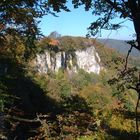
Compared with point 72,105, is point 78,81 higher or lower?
lower

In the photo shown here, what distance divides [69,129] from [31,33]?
4.32m

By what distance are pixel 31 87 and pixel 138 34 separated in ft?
75.0

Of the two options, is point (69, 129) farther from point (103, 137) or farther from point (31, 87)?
point (31, 87)

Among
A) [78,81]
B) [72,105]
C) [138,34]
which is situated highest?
[138,34]

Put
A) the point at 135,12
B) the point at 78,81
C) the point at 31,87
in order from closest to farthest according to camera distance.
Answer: the point at 135,12 < the point at 31,87 < the point at 78,81

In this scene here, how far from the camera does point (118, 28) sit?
431 inches

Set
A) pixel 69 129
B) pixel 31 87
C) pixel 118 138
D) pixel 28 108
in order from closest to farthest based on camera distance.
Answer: pixel 69 129, pixel 118 138, pixel 28 108, pixel 31 87

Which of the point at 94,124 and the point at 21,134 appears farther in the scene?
the point at 21,134

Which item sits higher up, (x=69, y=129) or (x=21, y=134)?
(x=69, y=129)

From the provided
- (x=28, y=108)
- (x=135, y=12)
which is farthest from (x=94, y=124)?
(x=28, y=108)

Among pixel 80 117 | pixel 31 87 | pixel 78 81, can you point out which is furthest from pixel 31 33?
pixel 78 81

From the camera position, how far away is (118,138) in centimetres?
1155

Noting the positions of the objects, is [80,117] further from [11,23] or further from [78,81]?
[78,81]

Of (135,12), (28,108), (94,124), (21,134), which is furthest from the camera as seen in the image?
(28,108)
